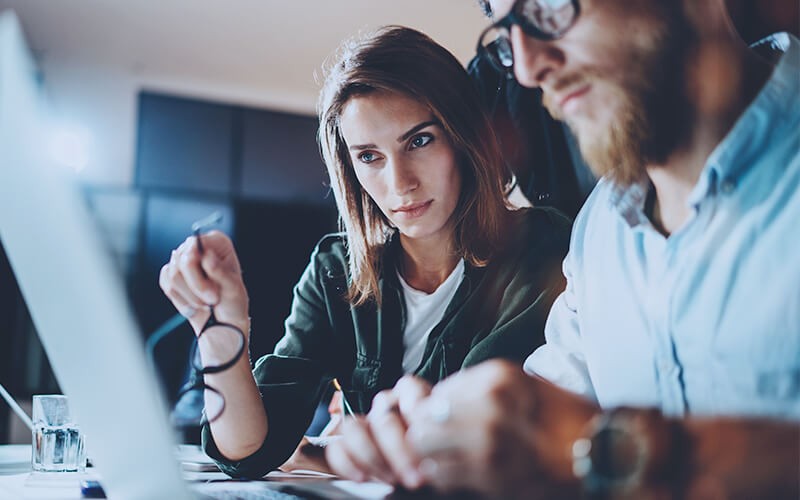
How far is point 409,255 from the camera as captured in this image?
1242 mm

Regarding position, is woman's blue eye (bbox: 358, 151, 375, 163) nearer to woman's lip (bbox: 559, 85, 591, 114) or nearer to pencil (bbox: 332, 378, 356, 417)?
pencil (bbox: 332, 378, 356, 417)

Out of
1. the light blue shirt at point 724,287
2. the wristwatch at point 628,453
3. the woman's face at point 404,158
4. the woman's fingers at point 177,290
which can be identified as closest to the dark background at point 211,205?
the woman's fingers at point 177,290

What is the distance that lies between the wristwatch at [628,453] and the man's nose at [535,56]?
1.13 feet

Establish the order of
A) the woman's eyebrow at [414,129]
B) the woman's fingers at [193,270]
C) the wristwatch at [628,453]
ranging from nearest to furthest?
the wristwatch at [628,453]
the woman's fingers at [193,270]
the woman's eyebrow at [414,129]

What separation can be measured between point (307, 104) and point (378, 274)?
3.43m

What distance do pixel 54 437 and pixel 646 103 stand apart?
2.78 ft

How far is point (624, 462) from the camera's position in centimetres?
45

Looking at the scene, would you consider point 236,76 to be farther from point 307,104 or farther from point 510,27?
point 510,27

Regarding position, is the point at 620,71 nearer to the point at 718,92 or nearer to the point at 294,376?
the point at 718,92

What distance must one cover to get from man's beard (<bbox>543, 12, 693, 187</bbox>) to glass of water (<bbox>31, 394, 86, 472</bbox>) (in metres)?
0.76

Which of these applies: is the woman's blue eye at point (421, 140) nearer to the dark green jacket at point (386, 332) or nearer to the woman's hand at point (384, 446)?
the dark green jacket at point (386, 332)

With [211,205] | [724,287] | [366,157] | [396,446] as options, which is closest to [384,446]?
[396,446]

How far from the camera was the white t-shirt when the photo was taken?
3.76 feet

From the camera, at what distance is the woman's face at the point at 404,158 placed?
1120 millimetres
